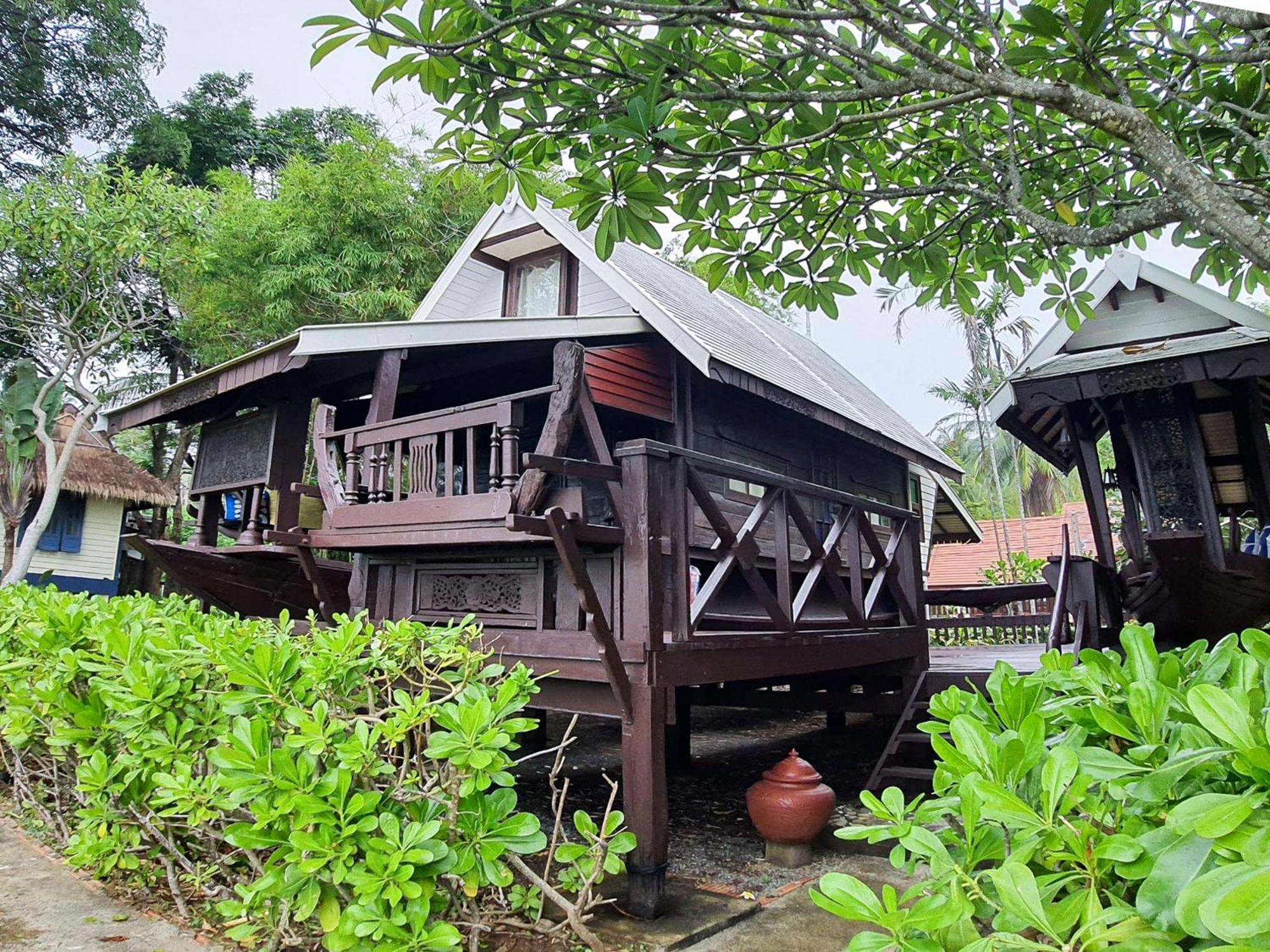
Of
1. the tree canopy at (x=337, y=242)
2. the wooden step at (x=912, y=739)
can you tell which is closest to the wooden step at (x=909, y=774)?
the wooden step at (x=912, y=739)

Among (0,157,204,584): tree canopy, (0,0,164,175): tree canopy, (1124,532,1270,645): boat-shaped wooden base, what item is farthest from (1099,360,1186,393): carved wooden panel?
(0,0,164,175): tree canopy

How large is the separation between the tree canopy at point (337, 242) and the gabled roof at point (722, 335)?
6752 millimetres

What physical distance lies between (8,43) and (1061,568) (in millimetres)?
30186

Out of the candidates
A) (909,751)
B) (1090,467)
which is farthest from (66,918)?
(1090,467)

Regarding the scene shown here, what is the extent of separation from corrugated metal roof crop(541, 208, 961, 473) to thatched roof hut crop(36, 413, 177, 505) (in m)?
15.8

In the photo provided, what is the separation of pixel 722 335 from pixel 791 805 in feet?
17.3

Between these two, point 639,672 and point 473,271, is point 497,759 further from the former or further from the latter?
point 473,271

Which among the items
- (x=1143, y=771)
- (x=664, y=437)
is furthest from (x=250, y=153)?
(x=1143, y=771)

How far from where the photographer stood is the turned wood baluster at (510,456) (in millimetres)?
4980

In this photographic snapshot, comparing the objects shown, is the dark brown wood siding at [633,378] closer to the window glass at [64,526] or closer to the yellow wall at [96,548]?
the window glass at [64,526]

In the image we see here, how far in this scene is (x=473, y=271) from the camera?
10336mm

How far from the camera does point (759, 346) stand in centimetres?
1047

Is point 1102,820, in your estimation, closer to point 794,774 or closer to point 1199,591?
point 794,774

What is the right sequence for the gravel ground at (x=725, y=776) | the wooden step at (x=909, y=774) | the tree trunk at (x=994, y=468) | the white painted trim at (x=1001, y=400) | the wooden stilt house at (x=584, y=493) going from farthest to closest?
the tree trunk at (x=994, y=468) → the white painted trim at (x=1001, y=400) → the wooden step at (x=909, y=774) → the gravel ground at (x=725, y=776) → the wooden stilt house at (x=584, y=493)
